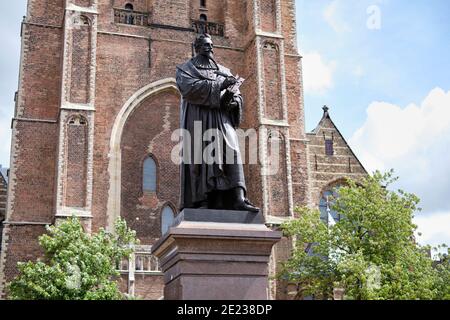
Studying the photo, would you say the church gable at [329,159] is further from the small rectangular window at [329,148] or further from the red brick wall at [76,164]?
the red brick wall at [76,164]

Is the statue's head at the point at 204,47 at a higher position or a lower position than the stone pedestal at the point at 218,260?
higher

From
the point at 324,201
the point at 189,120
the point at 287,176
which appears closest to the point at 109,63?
the point at 287,176

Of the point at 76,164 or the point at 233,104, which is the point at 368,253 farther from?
the point at 233,104

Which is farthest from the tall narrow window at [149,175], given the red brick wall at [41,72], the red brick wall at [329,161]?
the red brick wall at [329,161]

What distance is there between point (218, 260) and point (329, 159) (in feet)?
72.1

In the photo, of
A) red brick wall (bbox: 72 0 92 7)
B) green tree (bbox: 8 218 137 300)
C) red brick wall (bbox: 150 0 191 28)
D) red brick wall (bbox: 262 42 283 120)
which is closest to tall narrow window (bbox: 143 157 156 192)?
red brick wall (bbox: 262 42 283 120)

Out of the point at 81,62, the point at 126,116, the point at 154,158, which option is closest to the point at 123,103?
the point at 126,116

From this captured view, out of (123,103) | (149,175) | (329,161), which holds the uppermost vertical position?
(123,103)

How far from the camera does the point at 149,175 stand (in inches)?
901

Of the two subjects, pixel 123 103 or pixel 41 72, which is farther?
pixel 123 103

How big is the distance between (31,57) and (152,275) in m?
9.08

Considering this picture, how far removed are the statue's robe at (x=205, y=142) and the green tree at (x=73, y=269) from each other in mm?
10286

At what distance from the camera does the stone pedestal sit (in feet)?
18.6

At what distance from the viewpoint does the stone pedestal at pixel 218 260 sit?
5664 mm
